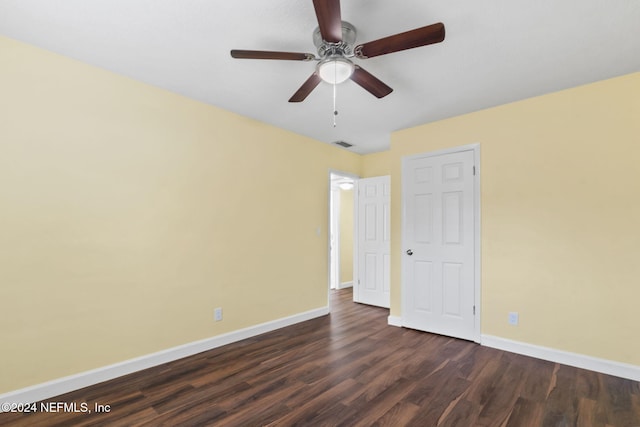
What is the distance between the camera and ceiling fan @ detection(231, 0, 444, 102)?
1.50 meters

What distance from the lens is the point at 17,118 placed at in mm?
2115

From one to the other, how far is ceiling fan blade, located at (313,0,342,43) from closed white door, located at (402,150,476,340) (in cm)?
244

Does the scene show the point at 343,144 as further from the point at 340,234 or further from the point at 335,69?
the point at 335,69

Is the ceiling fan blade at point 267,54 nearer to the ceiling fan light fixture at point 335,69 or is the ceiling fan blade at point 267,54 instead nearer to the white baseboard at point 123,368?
the ceiling fan light fixture at point 335,69

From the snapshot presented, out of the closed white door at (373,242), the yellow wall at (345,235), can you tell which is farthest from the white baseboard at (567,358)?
the yellow wall at (345,235)

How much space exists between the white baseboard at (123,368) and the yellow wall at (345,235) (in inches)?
107

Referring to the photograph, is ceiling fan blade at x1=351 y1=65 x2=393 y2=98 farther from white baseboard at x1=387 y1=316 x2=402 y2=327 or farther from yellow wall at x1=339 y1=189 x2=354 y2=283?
yellow wall at x1=339 y1=189 x2=354 y2=283

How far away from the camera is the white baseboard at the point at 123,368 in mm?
2092

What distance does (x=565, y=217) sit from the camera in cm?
280

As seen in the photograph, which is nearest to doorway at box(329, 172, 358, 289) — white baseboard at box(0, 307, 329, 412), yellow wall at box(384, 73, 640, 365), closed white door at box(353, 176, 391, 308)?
closed white door at box(353, 176, 391, 308)

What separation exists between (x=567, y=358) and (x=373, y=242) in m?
2.72

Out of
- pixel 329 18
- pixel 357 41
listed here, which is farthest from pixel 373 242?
pixel 329 18

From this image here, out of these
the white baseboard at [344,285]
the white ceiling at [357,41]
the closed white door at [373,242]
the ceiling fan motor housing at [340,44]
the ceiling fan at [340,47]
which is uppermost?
the white ceiling at [357,41]

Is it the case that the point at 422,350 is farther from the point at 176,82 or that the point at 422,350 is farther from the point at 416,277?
the point at 176,82
